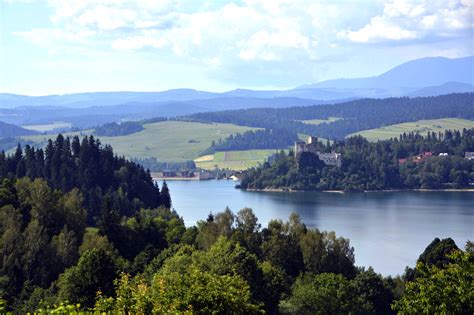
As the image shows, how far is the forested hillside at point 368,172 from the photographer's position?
9225 cm

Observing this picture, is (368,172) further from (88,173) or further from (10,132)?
(10,132)

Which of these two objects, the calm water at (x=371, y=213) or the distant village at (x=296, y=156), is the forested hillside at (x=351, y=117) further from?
the calm water at (x=371, y=213)

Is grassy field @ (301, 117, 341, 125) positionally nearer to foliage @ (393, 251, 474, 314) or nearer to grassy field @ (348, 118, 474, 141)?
grassy field @ (348, 118, 474, 141)

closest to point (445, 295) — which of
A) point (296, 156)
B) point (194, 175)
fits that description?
point (296, 156)

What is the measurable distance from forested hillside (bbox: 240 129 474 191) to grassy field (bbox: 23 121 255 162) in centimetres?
3316

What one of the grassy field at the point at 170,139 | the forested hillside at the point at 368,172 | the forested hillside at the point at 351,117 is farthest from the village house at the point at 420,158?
the forested hillside at the point at 351,117

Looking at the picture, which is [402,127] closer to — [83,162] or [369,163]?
[369,163]

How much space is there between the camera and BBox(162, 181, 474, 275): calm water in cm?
4547

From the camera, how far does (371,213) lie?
65.8 meters

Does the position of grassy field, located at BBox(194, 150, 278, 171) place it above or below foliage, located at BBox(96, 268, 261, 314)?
below

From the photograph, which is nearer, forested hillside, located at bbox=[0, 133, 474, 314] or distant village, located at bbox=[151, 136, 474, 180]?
forested hillside, located at bbox=[0, 133, 474, 314]

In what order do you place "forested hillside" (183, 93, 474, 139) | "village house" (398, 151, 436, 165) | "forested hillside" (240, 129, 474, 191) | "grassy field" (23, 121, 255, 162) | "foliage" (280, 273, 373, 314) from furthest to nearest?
"forested hillside" (183, 93, 474, 139)
"grassy field" (23, 121, 255, 162)
"village house" (398, 151, 436, 165)
"forested hillside" (240, 129, 474, 191)
"foliage" (280, 273, 373, 314)

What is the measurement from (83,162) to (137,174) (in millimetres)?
3990

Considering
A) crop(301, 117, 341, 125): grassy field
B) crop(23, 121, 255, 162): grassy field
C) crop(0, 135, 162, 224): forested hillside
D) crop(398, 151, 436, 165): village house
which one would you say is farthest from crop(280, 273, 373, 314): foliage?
crop(301, 117, 341, 125): grassy field
